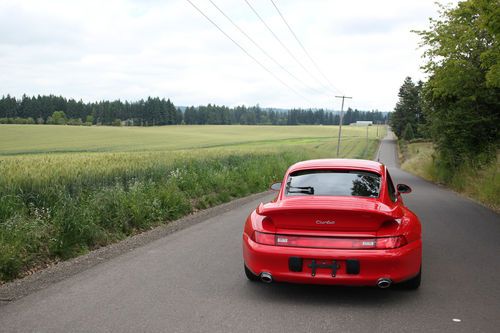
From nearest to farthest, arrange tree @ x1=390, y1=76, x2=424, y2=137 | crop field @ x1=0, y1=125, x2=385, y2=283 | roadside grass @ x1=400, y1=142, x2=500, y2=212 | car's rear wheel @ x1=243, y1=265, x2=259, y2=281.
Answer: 1. car's rear wheel @ x1=243, y1=265, x2=259, y2=281
2. crop field @ x1=0, y1=125, x2=385, y2=283
3. roadside grass @ x1=400, y1=142, x2=500, y2=212
4. tree @ x1=390, y1=76, x2=424, y2=137

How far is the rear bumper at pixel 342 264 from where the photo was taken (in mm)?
4750

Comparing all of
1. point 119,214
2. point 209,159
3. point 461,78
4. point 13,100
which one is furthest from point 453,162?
point 13,100

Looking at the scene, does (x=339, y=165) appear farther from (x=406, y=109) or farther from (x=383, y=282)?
(x=406, y=109)

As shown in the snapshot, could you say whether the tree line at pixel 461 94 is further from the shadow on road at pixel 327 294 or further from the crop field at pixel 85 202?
the shadow on road at pixel 327 294

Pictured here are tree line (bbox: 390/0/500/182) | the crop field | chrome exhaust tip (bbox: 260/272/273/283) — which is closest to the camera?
chrome exhaust tip (bbox: 260/272/273/283)

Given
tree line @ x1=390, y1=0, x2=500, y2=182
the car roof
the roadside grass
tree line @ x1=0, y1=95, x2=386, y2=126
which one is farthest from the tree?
the car roof

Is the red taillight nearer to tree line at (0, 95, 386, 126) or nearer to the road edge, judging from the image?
the road edge

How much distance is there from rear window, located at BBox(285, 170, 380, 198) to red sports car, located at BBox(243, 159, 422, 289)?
26 cm

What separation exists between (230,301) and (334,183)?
175 centimetres

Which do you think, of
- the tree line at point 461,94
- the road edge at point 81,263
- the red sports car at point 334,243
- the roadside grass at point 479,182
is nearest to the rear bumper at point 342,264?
the red sports car at point 334,243

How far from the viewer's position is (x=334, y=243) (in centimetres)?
486

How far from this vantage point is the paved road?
432 cm

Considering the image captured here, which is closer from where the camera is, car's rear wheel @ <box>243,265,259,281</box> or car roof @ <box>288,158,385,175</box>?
car's rear wheel @ <box>243,265,259,281</box>

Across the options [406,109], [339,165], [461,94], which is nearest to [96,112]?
[406,109]
